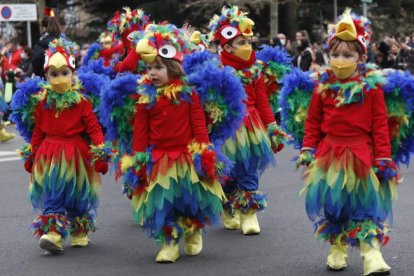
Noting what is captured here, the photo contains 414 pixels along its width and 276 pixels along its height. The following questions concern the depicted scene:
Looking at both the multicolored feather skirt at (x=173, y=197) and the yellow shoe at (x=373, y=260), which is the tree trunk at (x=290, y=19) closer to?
the multicolored feather skirt at (x=173, y=197)

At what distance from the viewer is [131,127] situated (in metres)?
7.20

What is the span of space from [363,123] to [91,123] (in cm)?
232

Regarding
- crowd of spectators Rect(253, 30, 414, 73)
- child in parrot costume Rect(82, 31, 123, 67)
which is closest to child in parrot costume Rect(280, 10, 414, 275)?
child in parrot costume Rect(82, 31, 123, 67)

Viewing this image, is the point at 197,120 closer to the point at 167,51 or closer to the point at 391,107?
the point at 167,51

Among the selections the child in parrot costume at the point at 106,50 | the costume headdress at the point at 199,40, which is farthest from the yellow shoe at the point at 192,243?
the child in parrot costume at the point at 106,50

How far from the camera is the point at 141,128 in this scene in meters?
6.74

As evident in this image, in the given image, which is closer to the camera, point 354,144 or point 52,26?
point 354,144

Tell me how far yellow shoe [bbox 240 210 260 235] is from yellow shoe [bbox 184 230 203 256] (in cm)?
94

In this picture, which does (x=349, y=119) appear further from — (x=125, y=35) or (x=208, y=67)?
(x=125, y=35)

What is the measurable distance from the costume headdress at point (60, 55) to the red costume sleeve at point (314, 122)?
7.00 ft

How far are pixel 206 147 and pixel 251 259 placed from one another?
3.15 ft

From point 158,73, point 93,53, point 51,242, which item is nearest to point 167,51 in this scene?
point 158,73

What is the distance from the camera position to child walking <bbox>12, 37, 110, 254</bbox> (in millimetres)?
7254

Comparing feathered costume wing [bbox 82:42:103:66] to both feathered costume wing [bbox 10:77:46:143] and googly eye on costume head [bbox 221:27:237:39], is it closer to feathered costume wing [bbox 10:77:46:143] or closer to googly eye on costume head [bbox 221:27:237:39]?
googly eye on costume head [bbox 221:27:237:39]
